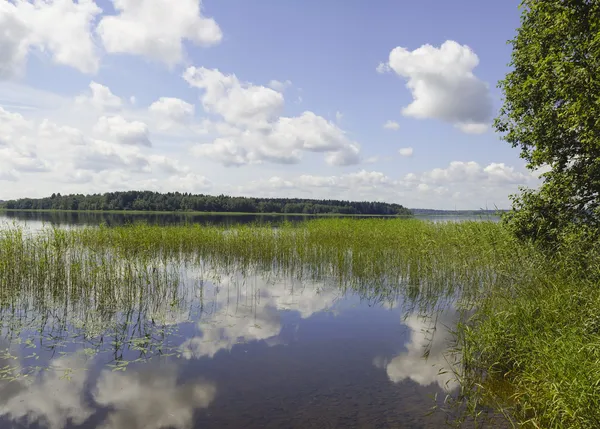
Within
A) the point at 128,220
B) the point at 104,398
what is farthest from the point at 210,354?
the point at 128,220

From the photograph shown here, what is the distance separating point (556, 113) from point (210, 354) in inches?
409

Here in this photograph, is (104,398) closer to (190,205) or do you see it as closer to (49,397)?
(49,397)

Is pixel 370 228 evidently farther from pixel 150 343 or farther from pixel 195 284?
pixel 150 343

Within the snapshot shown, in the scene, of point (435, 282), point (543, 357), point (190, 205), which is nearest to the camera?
point (543, 357)

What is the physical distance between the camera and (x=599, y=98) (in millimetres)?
6793

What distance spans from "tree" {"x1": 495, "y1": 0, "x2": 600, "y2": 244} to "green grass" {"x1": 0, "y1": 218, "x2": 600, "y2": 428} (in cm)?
116

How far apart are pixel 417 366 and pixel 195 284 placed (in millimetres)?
8197

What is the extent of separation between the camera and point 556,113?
10000 millimetres

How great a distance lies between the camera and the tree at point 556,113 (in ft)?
26.0

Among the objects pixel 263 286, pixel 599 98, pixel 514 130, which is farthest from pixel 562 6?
pixel 263 286

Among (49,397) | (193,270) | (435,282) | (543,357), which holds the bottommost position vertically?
(49,397)

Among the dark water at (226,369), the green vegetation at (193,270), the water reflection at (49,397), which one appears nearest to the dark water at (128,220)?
the green vegetation at (193,270)

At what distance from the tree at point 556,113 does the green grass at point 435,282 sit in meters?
1.16

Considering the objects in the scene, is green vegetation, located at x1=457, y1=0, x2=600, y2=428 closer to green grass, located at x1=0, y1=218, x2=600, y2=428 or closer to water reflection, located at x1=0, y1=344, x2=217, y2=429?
green grass, located at x1=0, y1=218, x2=600, y2=428
